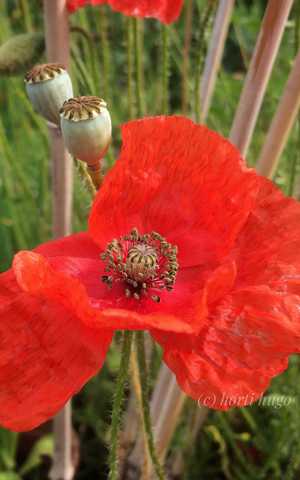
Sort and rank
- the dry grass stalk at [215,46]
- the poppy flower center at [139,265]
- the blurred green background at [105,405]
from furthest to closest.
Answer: the blurred green background at [105,405], the dry grass stalk at [215,46], the poppy flower center at [139,265]

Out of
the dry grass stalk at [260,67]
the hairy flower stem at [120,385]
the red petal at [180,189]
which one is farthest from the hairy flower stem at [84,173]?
the dry grass stalk at [260,67]

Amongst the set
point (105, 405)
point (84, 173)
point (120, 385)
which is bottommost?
point (105, 405)

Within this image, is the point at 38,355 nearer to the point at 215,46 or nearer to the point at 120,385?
the point at 120,385

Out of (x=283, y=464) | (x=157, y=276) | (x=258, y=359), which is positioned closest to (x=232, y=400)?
(x=258, y=359)

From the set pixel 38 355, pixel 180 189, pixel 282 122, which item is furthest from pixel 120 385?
pixel 282 122

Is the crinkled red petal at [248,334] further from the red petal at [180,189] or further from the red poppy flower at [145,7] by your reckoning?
the red poppy flower at [145,7]
